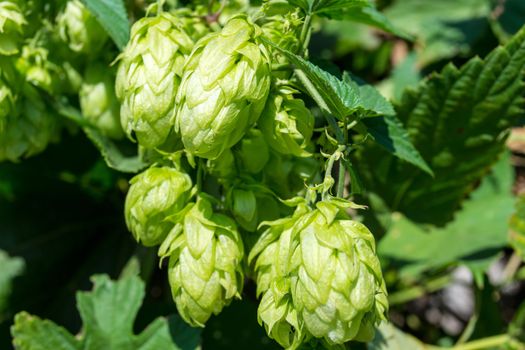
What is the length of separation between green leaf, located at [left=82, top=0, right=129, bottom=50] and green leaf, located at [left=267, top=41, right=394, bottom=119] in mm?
455

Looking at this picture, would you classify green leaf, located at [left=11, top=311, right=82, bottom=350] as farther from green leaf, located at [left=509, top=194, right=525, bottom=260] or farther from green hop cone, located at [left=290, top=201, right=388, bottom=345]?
green leaf, located at [left=509, top=194, right=525, bottom=260]

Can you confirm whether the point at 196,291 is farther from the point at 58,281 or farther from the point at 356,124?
the point at 58,281

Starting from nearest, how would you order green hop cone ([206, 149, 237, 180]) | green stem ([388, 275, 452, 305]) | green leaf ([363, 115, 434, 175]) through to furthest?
green hop cone ([206, 149, 237, 180]) < green leaf ([363, 115, 434, 175]) < green stem ([388, 275, 452, 305])

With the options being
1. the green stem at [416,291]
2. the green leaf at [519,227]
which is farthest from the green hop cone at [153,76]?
the green stem at [416,291]

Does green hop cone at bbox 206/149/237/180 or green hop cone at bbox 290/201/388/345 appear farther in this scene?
green hop cone at bbox 206/149/237/180

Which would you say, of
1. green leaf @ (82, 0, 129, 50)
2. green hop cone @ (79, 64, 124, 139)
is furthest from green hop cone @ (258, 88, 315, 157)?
green hop cone @ (79, 64, 124, 139)

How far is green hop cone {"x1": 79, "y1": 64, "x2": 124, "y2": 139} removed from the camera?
190 cm

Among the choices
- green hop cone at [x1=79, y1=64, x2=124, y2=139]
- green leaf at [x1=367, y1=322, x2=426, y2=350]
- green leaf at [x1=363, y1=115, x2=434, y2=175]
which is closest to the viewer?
green leaf at [x1=363, y1=115, x2=434, y2=175]

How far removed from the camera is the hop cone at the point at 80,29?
183 centimetres

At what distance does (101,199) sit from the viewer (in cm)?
264

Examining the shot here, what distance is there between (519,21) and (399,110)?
1333 mm

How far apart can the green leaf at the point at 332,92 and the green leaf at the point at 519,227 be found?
1.09m

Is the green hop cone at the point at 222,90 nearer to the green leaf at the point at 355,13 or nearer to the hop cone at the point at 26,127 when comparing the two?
the green leaf at the point at 355,13

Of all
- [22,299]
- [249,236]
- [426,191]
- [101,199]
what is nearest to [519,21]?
[426,191]
